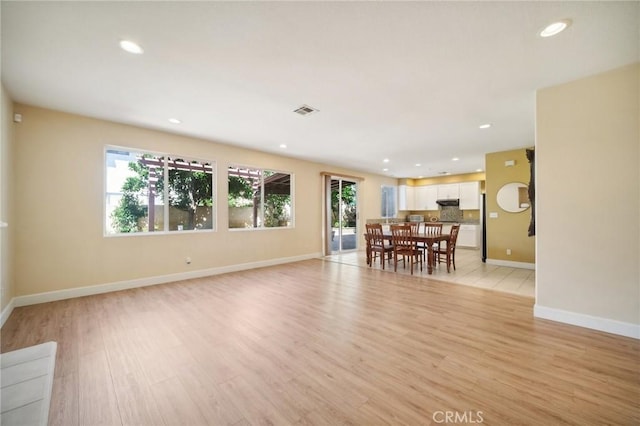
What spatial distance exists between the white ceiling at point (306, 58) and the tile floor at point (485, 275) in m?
2.66

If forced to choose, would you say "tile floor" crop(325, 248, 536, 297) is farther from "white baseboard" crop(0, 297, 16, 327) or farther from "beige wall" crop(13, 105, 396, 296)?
"white baseboard" crop(0, 297, 16, 327)

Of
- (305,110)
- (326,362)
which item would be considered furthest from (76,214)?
(326,362)

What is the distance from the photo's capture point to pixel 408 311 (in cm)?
308

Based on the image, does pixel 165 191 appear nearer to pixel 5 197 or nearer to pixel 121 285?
pixel 121 285

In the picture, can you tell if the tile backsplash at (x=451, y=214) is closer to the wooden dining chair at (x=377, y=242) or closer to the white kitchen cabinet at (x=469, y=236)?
the white kitchen cabinet at (x=469, y=236)

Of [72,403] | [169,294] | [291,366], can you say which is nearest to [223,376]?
[291,366]

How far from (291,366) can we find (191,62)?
287 cm

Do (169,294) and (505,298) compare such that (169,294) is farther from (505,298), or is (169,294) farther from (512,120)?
(512,120)

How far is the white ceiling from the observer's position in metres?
1.80

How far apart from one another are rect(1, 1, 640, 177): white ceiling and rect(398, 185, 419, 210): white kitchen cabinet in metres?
6.15

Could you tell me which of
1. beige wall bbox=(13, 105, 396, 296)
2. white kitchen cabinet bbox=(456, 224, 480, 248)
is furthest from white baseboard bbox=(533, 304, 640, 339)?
white kitchen cabinet bbox=(456, 224, 480, 248)

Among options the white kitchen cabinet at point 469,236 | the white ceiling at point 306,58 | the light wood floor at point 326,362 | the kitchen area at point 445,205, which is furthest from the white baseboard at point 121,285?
the white kitchen cabinet at point 469,236

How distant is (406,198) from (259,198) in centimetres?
652

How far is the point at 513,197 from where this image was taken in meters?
5.69
